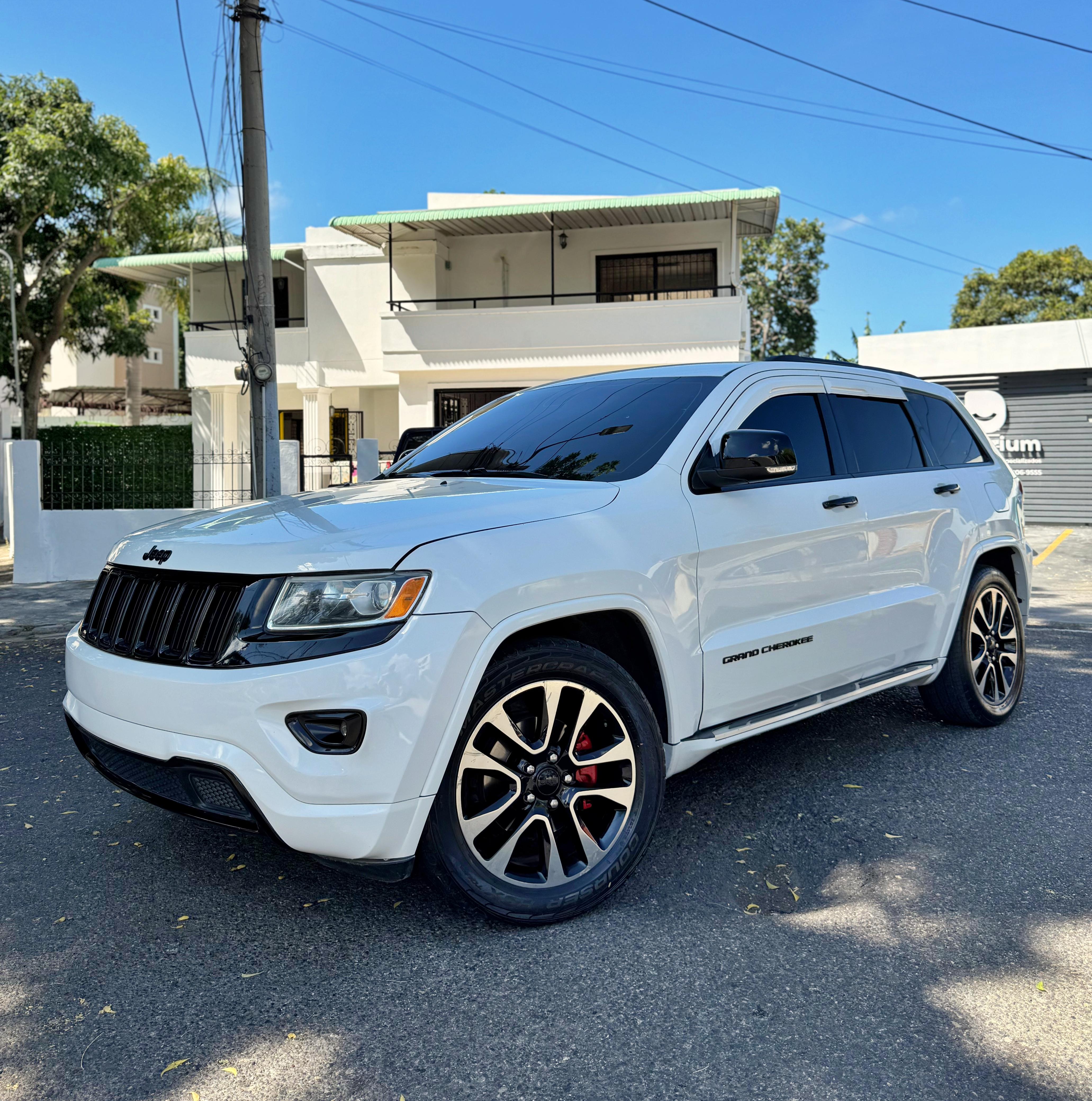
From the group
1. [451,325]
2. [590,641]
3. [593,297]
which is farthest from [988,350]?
[590,641]

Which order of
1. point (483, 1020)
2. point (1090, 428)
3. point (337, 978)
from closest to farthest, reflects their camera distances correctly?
point (483, 1020) → point (337, 978) → point (1090, 428)

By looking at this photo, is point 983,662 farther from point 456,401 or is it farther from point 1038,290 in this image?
point 1038,290

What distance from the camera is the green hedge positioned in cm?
1208

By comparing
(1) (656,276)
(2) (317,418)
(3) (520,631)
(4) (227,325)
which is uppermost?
(1) (656,276)

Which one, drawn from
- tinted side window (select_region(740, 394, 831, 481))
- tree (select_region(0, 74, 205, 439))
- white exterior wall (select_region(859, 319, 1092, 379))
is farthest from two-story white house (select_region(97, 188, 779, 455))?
tinted side window (select_region(740, 394, 831, 481))

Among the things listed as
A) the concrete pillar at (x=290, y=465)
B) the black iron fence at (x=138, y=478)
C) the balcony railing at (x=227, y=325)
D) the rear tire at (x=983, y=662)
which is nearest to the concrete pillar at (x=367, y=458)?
the concrete pillar at (x=290, y=465)

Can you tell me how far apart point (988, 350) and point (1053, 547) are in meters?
5.56

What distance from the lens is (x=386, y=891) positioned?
3.34m

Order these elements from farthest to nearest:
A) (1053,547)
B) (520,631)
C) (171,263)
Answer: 1. (171,263)
2. (1053,547)
3. (520,631)

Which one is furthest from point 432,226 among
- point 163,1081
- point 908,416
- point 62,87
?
point 163,1081

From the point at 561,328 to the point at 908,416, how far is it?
15.9 meters

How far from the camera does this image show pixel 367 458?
1223cm

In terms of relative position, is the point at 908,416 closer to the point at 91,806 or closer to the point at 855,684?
the point at 855,684

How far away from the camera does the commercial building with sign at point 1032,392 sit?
64.9ft
